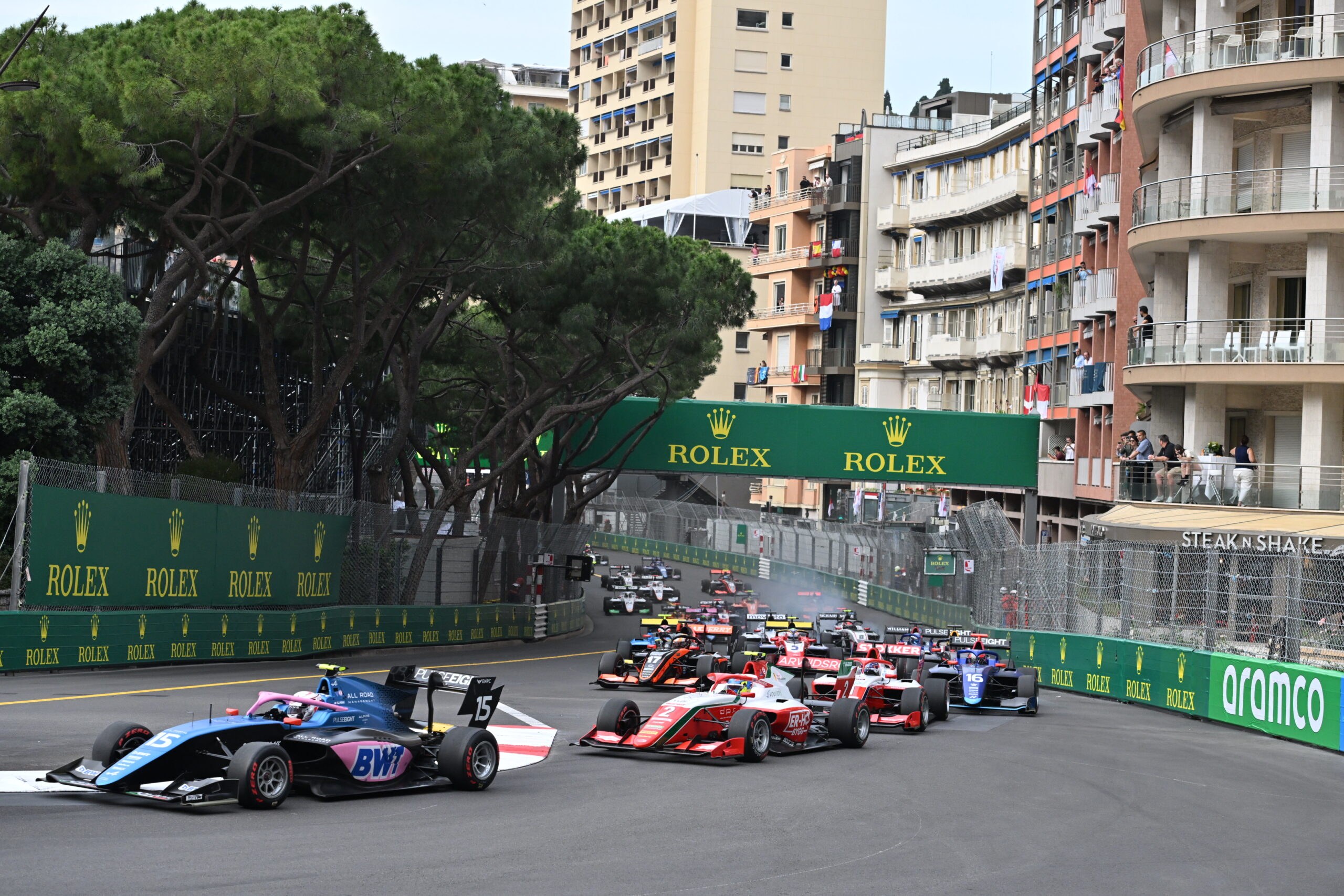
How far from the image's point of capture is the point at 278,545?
29.2 metres

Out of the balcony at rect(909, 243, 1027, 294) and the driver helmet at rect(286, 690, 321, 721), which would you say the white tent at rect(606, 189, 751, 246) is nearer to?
the balcony at rect(909, 243, 1027, 294)

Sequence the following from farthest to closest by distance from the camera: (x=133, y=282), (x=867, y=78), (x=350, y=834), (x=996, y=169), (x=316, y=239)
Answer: (x=867, y=78)
(x=996, y=169)
(x=133, y=282)
(x=316, y=239)
(x=350, y=834)

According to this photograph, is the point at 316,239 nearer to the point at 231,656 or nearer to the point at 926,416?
the point at 231,656

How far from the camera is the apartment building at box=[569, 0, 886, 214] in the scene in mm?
98500

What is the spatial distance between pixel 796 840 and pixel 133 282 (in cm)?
4159

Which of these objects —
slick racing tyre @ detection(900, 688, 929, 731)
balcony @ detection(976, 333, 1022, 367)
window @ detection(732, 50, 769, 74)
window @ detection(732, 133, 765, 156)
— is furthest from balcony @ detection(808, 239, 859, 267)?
slick racing tyre @ detection(900, 688, 929, 731)

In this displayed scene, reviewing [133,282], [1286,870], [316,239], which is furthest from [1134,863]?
[133,282]

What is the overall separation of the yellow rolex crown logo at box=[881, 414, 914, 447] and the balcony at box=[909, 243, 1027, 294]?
1443cm

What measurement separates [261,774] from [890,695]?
1133 centimetres

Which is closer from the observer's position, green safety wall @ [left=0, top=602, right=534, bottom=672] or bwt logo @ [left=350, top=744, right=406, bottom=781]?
bwt logo @ [left=350, top=744, right=406, bottom=781]

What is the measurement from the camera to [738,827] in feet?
43.2

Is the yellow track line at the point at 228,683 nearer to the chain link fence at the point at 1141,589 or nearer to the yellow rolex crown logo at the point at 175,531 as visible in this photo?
the yellow rolex crown logo at the point at 175,531

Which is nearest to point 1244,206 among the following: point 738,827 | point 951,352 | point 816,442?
point 816,442

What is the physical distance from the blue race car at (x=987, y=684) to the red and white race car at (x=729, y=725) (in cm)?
542
